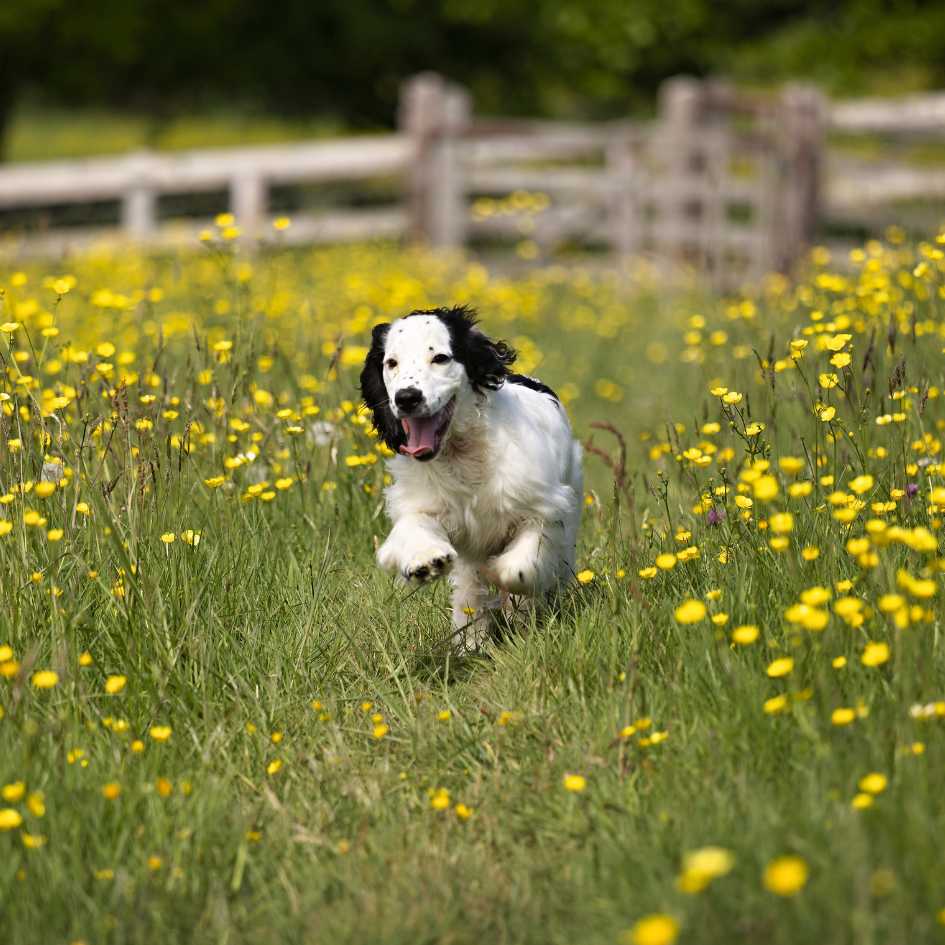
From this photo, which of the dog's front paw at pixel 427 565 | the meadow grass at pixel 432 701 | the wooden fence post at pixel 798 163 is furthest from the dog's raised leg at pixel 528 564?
the wooden fence post at pixel 798 163

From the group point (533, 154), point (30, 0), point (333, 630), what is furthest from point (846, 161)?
point (333, 630)

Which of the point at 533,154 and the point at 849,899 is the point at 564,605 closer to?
the point at 849,899

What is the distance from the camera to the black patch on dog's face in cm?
425

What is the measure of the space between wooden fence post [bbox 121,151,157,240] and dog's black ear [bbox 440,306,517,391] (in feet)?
36.9

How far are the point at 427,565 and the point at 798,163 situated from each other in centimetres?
1052

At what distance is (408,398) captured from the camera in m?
4.00

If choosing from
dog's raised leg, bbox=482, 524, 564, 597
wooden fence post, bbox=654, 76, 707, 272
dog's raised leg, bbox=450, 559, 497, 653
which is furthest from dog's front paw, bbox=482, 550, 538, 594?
wooden fence post, bbox=654, 76, 707, 272

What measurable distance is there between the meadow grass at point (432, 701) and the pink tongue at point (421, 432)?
1.35ft

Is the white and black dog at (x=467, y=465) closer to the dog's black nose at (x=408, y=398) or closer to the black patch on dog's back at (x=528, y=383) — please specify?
the dog's black nose at (x=408, y=398)

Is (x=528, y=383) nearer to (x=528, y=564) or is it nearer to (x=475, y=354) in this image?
(x=475, y=354)

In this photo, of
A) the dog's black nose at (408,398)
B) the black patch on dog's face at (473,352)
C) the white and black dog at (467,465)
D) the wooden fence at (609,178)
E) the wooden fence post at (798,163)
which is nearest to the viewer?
the dog's black nose at (408,398)

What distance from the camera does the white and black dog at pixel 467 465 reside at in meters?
4.13

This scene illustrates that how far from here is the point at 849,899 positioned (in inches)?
93.0

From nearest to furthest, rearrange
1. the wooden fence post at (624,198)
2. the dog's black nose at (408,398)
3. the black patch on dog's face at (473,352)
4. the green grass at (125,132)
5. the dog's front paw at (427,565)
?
the dog's front paw at (427,565) → the dog's black nose at (408,398) → the black patch on dog's face at (473,352) → the wooden fence post at (624,198) → the green grass at (125,132)
